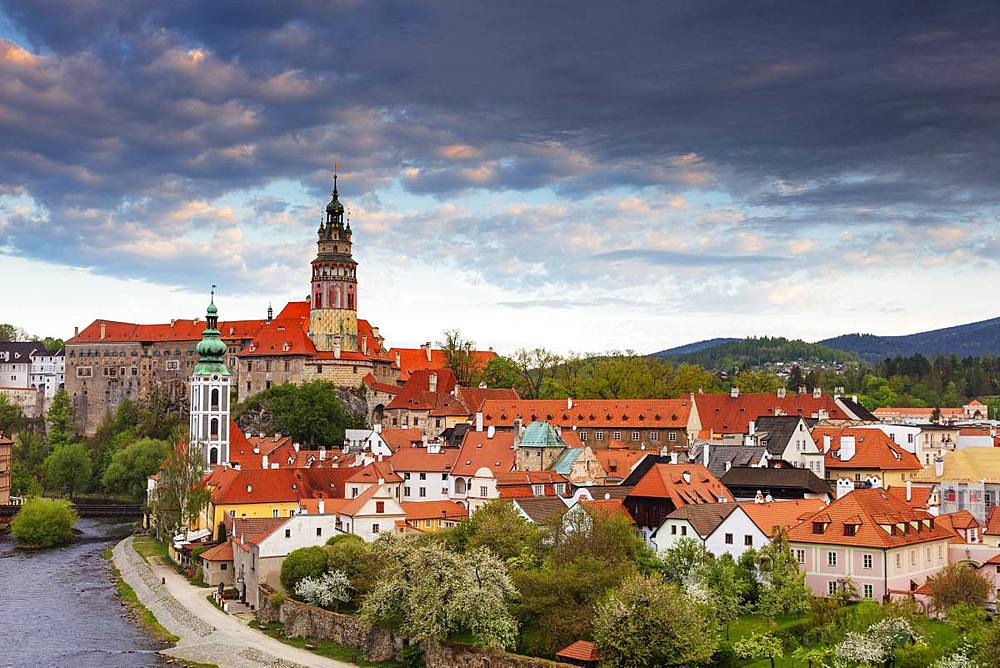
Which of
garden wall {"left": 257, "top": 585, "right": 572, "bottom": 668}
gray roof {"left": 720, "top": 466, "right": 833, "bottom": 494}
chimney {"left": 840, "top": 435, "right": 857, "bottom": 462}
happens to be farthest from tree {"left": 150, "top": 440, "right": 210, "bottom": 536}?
chimney {"left": 840, "top": 435, "right": 857, "bottom": 462}

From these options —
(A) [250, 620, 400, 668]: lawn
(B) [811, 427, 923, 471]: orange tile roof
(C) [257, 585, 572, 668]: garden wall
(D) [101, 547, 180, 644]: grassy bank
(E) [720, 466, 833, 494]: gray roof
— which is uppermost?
(B) [811, 427, 923, 471]: orange tile roof

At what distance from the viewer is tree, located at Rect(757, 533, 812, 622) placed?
3991 centimetres

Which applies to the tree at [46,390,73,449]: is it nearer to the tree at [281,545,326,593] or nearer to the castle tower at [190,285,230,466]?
the castle tower at [190,285,230,466]

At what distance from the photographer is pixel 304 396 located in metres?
99.4

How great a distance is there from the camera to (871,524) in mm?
42438

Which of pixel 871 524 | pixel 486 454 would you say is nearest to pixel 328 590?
pixel 871 524

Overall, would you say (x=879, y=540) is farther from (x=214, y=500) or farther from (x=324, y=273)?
(x=324, y=273)

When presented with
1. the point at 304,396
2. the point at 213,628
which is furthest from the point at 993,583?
the point at 304,396

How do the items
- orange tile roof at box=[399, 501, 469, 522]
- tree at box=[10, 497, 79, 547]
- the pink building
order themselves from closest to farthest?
1. the pink building
2. orange tile roof at box=[399, 501, 469, 522]
3. tree at box=[10, 497, 79, 547]

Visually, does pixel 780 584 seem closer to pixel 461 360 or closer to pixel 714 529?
pixel 714 529

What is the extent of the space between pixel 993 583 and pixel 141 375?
4141 inches

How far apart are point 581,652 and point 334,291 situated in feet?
257

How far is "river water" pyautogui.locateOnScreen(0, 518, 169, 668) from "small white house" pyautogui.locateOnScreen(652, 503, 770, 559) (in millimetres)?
19981

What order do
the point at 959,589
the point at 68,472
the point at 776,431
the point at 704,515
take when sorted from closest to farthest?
the point at 959,589
the point at 704,515
the point at 776,431
the point at 68,472
